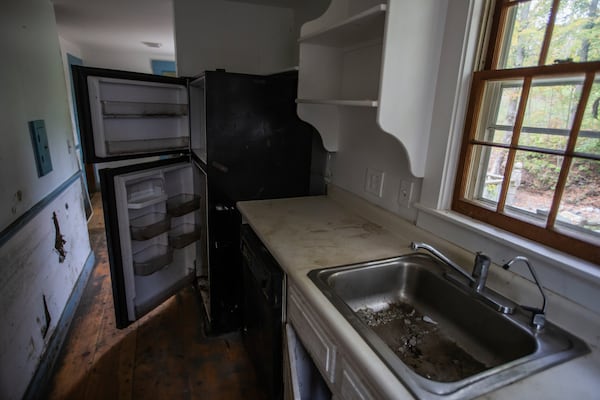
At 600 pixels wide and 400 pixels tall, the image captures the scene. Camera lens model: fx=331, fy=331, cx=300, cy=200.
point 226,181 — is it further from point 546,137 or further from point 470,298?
point 546,137

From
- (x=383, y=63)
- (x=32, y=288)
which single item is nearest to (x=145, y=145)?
(x=32, y=288)

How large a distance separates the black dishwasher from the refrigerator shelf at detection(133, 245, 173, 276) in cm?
69

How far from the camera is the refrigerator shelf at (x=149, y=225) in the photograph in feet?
6.26

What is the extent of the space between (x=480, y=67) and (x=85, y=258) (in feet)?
9.67

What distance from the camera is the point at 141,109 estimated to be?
1.96 metres

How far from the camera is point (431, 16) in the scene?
3.67 ft

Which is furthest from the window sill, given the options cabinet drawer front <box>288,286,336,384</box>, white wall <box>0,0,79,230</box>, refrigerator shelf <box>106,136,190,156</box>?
white wall <box>0,0,79,230</box>

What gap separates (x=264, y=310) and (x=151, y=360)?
95 centimetres

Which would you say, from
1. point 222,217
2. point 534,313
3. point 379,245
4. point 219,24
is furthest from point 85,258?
point 534,313

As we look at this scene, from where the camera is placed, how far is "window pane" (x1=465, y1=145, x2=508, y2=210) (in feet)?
3.62

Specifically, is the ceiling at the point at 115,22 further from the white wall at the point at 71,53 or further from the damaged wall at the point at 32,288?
the damaged wall at the point at 32,288

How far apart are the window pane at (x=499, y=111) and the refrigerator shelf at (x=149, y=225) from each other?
1731mm

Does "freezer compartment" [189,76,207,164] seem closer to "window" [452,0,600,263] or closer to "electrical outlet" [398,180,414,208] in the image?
"electrical outlet" [398,180,414,208]

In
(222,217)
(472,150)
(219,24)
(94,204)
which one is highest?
(219,24)
